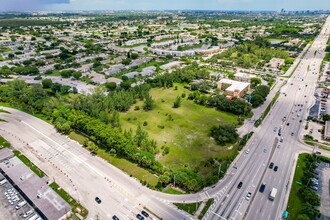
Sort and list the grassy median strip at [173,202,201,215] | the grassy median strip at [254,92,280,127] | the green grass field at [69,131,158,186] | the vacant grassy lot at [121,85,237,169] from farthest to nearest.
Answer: the grassy median strip at [254,92,280,127], the vacant grassy lot at [121,85,237,169], the green grass field at [69,131,158,186], the grassy median strip at [173,202,201,215]

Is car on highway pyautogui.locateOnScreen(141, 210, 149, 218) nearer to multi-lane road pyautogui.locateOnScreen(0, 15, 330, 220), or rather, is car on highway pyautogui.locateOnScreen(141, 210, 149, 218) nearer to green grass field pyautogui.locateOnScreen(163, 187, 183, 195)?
multi-lane road pyautogui.locateOnScreen(0, 15, 330, 220)

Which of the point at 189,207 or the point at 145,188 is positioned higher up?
the point at 189,207

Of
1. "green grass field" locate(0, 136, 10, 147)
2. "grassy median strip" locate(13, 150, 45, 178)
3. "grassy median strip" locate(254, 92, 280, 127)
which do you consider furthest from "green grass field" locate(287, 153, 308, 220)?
"green grass field" locate(0, 136, 10, 147)

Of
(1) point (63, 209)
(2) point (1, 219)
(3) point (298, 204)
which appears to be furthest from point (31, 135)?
(3) point (298, 204)

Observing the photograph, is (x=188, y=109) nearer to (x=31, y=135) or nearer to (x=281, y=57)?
(x=31, y=135)

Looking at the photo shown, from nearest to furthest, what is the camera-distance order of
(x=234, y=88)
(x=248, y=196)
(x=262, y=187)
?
(x=248, y=196)
(x=262, y=187)
(x=234, y=88)

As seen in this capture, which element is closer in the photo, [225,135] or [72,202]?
[72,202]

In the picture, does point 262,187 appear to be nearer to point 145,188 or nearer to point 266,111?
point 145,188

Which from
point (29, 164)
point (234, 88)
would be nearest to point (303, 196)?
point (234, 88)
